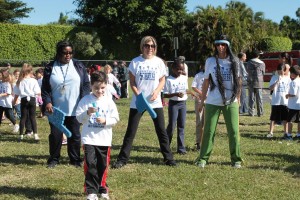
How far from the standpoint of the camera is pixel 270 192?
19.6 feet

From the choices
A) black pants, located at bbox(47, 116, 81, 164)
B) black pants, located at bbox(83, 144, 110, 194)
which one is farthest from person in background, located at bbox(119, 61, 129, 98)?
black pants, located at bbox(83, 144, 110, 194)

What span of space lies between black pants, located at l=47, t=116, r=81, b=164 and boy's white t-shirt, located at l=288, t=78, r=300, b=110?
500 cm

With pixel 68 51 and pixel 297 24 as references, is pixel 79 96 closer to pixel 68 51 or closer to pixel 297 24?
pixel 68 51

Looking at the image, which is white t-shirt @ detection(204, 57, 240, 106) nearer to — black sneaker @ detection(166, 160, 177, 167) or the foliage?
black sneaker @ detection(166, 160, 177, 167)

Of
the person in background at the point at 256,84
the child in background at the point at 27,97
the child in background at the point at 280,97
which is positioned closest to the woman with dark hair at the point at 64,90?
the child in background at the point at 27,97

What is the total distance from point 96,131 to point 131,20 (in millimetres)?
41651

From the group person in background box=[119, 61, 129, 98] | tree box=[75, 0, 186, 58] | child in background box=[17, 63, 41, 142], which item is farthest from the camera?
tree box=[75, 0, 186, 58]

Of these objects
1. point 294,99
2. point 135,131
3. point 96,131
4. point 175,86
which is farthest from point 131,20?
point 96,131

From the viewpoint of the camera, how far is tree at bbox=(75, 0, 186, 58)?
151 feet

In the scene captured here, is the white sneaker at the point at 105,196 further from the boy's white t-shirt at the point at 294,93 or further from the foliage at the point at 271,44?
the foliage at the point at 271,44

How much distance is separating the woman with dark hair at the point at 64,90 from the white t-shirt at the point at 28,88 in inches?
132

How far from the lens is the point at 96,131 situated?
221 inches

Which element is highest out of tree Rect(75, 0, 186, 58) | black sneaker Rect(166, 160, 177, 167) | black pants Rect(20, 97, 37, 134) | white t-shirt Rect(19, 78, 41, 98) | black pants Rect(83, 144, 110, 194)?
tree Rect(75, 0, 186, 58)

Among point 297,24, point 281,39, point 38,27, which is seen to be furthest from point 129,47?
point 297,24
